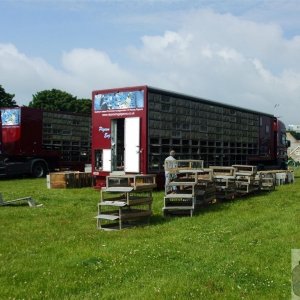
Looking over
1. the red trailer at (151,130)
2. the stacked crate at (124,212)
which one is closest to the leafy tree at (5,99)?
the red trailer at (151,130)

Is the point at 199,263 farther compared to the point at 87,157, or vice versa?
the point at 87,157

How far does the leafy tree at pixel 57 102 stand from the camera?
65875 mm

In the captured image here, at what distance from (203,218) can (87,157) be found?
59.7ft

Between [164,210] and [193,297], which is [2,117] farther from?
[193,297]

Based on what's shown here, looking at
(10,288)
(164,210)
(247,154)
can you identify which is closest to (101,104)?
(164,210)

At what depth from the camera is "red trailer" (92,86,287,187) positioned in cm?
1712

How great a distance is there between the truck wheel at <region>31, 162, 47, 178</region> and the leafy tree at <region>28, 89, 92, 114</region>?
3915cm

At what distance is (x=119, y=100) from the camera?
17750 mm

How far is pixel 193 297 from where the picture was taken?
541cm

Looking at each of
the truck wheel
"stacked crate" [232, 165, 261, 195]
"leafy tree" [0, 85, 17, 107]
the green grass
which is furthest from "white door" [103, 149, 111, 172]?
"leafy tree" [0, 85, 17, 107]

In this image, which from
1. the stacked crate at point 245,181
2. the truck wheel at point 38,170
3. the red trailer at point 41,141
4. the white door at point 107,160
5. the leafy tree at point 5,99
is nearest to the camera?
the stacked crate at point 245,181

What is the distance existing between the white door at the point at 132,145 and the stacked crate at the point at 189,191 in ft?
10.1

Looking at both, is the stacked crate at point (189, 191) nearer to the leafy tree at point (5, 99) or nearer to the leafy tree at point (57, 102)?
the leafy tree at point (5, 99)

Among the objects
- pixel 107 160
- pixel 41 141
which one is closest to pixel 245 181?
pixel 107 160
